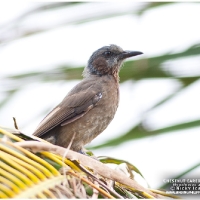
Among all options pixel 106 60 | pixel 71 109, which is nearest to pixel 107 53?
pixel 106 60

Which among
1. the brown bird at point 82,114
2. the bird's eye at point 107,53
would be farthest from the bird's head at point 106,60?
the brown bird at point 82,114

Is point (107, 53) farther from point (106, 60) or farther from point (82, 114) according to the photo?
point (82, 114)

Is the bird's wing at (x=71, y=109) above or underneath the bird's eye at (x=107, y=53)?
underneath

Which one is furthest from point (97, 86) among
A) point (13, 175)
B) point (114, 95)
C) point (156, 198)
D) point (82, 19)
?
point (13, 175)

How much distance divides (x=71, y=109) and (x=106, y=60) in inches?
40.1

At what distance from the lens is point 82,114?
15.8ft

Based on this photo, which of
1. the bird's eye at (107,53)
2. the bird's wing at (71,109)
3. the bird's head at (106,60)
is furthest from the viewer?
the bird's eye at (107,53)

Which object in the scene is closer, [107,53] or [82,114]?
[82,114]

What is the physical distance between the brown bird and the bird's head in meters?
0.21

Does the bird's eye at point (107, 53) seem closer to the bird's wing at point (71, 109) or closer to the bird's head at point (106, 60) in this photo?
the bird's head at point (106, 60)

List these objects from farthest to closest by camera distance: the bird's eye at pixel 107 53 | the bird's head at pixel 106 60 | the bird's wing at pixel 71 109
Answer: the bird's eye at pixel 107 53 < the bird's head at pixel 106 60 < the bird's wing at pixel 71 109

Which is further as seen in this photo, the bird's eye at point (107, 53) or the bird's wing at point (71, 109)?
the bird's eye at point (107, 53)

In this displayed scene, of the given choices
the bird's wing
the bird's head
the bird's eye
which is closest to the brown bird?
the bird's wing

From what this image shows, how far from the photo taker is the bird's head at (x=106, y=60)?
558 cm
